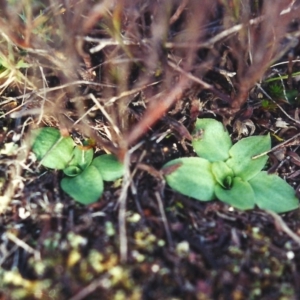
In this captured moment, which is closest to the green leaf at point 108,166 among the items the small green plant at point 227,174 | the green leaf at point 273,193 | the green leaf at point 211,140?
the small green plant at point 227,174

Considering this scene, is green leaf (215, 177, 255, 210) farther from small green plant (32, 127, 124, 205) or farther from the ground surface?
small green plant (32, 127, 124, 205)

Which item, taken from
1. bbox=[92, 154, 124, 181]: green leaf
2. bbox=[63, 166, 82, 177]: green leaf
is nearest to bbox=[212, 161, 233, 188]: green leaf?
bbox=[92, 154, 124, 181]: green leaf

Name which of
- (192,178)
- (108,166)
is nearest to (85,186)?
(108,166)

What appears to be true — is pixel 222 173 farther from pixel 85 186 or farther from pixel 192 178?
pixel 85 186

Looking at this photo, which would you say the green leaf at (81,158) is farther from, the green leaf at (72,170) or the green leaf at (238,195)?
the green leaf at (238,195)

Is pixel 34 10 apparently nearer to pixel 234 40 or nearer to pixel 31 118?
pixel 31 118

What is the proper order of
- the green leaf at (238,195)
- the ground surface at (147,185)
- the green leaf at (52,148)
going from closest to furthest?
1. the ground surface at (147,185)
2. the green leaf at (238,195)
3. the green leaf at (52,148)

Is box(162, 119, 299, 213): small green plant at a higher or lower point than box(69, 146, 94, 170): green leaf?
lower
